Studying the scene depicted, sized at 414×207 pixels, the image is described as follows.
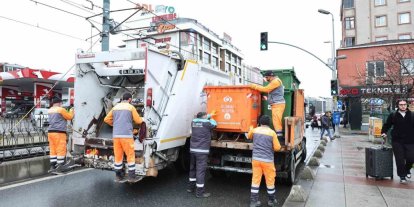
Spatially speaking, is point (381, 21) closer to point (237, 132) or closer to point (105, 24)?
point (105, 24)

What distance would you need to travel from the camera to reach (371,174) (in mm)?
6754

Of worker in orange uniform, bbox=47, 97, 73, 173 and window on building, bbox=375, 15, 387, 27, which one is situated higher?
window on building, bbox=375, 15, 387, 27

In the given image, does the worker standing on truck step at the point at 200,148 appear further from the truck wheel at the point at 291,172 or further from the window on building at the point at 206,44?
the window on building at the point at 206,44

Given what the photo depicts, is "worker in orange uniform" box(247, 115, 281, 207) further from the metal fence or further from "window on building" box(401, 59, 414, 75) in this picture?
"window on building" box(401, 59, 414, 75)

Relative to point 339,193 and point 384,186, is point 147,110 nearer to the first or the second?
point 339,193

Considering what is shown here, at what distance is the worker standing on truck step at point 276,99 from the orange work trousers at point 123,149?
2604 millimetres

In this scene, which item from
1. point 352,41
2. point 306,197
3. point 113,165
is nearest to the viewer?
point 306,197

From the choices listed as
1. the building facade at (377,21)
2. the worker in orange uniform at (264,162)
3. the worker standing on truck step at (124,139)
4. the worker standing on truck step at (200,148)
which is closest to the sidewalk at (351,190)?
the worker in orange uniform at (264,162)

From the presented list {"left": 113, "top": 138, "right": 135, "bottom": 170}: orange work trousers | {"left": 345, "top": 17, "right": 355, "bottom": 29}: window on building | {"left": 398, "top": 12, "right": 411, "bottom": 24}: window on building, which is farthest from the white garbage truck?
{"left": 398, "top": 12, "right": 411, "bottom": 24}: window on building

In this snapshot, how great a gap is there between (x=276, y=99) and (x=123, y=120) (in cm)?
303

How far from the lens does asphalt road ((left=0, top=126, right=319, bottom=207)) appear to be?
5336 mm

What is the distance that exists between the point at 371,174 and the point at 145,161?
484 centimetres

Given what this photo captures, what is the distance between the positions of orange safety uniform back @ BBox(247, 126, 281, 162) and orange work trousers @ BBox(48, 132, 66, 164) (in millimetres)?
3917

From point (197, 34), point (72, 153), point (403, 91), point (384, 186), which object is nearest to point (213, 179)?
point (72, 153)
